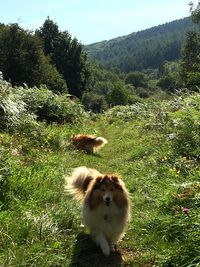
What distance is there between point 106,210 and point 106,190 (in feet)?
0.85

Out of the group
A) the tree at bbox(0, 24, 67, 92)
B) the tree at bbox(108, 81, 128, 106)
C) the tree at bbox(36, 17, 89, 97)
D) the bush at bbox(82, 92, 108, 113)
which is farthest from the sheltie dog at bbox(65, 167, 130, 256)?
the bush at bbox(82, 92, 108, 113)

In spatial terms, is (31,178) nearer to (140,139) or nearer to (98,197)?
(98,197)

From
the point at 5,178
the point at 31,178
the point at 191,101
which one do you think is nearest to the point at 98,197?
the point at 5,178

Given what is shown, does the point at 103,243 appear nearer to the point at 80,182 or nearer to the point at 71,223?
the point at 71,223

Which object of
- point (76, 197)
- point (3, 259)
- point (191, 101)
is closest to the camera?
point (3, 259)

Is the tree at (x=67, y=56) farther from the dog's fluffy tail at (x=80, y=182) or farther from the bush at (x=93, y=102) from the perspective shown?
the dog's fluffy tail at (x=80, y=182)

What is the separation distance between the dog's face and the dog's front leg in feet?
1.32

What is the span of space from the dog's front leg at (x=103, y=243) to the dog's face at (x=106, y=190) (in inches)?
15.8

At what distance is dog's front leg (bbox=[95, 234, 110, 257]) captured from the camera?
5.45 meters

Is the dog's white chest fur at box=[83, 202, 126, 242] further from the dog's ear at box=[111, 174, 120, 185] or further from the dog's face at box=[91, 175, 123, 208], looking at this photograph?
the dog's ear at box=[111, 174, 120, 185]

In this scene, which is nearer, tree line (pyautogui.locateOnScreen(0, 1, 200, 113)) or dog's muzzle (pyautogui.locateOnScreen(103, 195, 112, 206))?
dog's muzzle (pyautogui.locateOnScreen(103, 195, 112, 206))

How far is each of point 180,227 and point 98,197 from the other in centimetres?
104

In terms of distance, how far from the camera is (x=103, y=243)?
5.49 meters

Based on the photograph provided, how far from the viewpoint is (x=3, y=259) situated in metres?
4.55
